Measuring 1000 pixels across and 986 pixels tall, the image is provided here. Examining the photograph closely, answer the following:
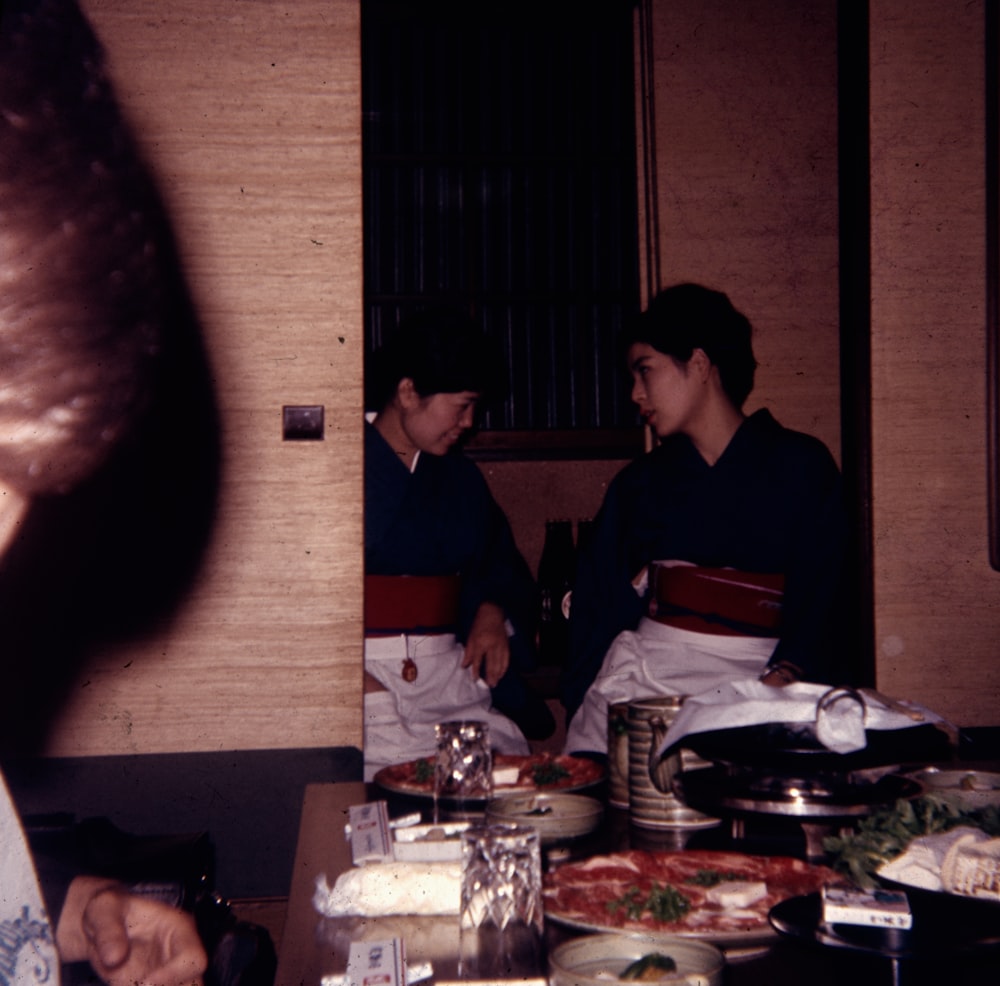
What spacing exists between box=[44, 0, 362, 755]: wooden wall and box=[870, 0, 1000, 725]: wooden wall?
142 cm

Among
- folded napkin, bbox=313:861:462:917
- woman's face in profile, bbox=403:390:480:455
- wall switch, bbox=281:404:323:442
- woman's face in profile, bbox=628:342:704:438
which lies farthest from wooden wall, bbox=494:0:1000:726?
folded napkin, bbox=313:861:462:917

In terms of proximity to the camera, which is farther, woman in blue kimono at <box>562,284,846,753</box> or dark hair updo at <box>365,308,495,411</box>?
dark hair updo at <box>365,308,495,411</box>

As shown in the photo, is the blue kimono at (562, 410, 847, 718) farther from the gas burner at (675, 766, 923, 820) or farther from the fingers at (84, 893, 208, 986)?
the fingers at (84, 893, 208, 986)

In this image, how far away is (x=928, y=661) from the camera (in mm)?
2867

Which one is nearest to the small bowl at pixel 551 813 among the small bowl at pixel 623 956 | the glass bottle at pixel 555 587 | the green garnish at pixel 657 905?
the green garnish at pixel 657 905

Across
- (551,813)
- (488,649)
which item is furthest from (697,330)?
(551,813)

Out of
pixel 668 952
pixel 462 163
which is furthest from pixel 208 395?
pixel 668 952

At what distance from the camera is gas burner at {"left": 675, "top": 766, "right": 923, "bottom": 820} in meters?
1.24

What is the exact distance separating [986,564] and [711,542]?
737 mm

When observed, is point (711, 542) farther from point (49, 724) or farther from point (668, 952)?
point (668, 952)

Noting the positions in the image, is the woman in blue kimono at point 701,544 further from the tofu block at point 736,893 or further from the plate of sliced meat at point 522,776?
the tofu block at point 736,893

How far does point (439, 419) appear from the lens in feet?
10.2

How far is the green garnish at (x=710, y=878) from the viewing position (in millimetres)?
1247

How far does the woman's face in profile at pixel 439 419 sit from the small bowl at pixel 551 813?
166 centimetres
